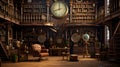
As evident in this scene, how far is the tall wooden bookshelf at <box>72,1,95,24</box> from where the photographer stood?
13.5 m

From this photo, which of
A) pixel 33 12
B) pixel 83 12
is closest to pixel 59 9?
pixel 83 12

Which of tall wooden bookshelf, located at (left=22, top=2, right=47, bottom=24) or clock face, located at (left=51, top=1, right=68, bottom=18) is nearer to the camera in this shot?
clock face, located at (left=51, top=1, right=68, bottom=18)

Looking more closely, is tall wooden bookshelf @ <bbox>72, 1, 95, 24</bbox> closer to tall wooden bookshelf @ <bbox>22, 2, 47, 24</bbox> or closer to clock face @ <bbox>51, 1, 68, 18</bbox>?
clock face @ <bbox>51, 1, 68, 18</bbox>

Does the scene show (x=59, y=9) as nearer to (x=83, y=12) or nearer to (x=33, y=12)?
(x=83, y=12)

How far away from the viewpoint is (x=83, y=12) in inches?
534

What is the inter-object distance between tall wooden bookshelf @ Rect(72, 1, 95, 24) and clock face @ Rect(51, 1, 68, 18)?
682mm

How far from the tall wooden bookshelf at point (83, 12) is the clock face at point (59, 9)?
0.68 metres

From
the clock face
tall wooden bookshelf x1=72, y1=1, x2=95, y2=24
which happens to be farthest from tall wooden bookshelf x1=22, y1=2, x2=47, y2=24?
tall wooden bookshelf x1=72, y1=1, x2=95, y2=24

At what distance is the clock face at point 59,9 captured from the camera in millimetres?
13336

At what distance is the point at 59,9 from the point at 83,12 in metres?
1.80

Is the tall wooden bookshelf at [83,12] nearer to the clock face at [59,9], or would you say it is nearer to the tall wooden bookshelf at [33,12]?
the clock face at [59,9]

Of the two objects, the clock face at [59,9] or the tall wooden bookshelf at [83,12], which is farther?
the tall wooden bookshelf at [83,12]

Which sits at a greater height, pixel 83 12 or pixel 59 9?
pixel 59 9

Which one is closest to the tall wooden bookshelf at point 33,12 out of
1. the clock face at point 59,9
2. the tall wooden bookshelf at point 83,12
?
the clock face at point 59,9
